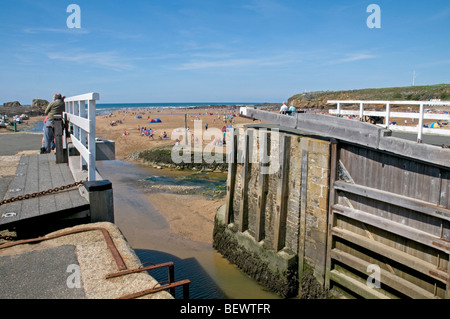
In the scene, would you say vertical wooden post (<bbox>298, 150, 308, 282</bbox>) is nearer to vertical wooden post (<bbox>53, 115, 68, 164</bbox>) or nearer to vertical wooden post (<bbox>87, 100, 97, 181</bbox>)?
vertical wooden post (<bbox>87, 100, 97, 181</bbox>)

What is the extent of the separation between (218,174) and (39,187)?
15265mm

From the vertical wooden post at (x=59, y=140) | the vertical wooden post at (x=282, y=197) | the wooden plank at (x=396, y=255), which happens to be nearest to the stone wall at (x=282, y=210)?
the vertical wooden post at (x=282, y=197)

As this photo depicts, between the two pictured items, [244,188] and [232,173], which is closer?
[244,188]

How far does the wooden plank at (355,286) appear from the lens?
635 centimetres

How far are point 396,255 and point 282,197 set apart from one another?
2.88 m

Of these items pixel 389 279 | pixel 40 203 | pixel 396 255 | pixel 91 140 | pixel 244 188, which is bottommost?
pixel 389 279

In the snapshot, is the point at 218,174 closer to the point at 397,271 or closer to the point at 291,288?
the point at 291,288

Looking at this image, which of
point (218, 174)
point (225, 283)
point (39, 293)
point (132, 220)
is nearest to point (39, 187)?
point (39, 293)

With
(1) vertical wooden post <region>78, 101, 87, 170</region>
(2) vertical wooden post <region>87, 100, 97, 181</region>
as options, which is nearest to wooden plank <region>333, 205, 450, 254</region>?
(2) vertical wooden post <region>87, 100, 97, 181</region>

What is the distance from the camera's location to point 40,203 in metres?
5.69

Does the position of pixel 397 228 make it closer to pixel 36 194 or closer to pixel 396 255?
pixel 396 255

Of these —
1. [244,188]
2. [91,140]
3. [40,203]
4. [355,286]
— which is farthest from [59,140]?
[355,286]

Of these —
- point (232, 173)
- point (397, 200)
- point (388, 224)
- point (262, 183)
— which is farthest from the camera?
point (232, 173)

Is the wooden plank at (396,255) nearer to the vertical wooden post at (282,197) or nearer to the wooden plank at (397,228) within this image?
the wooden plank at (397,228)
